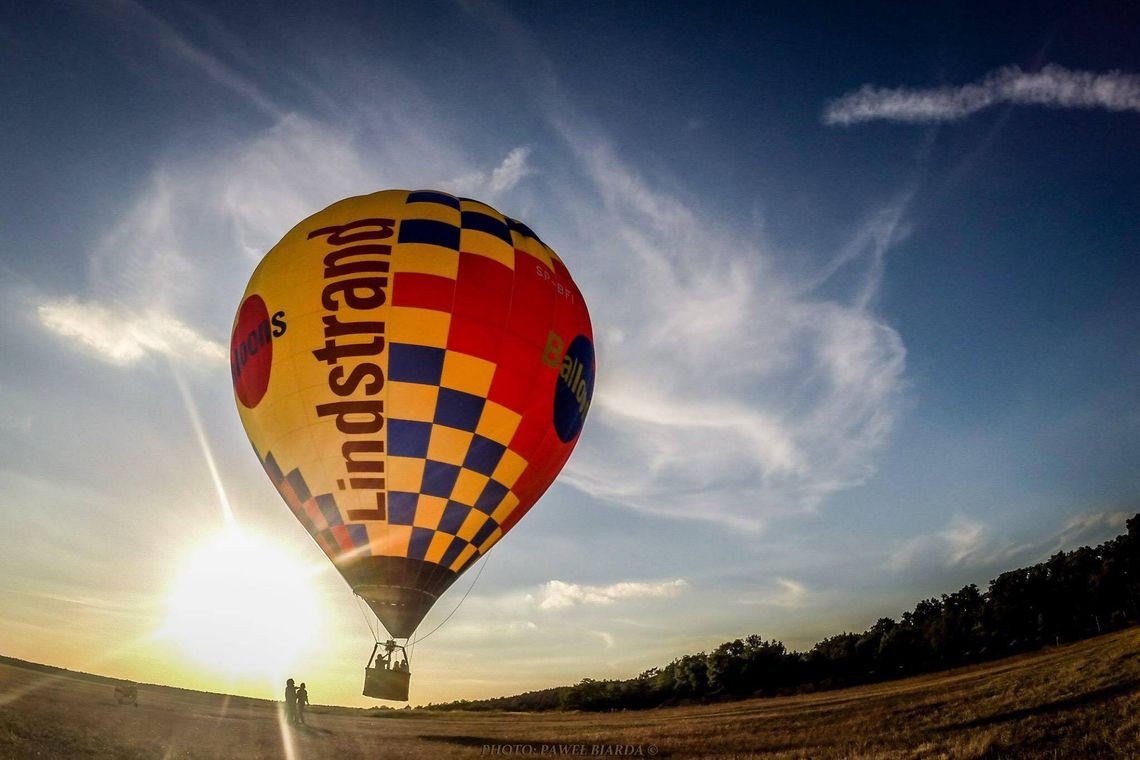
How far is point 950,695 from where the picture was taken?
2217 cm

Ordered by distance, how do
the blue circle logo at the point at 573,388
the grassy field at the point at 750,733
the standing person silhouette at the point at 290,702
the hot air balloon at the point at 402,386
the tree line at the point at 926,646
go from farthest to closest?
the tree line at the point at 926,646 < the standing person silhouette at the point at 290,702 < the blue circle logo at the point at 573,388 < the hot air balloon at the point at 402,386 < the grassy field at the point at 750,733

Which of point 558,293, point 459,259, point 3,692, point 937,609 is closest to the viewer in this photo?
point 459,259

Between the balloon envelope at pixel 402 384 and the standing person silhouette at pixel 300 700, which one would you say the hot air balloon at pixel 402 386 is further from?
the standing person silhouette at pixel 300 700

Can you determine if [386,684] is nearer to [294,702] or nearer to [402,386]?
[402,386]

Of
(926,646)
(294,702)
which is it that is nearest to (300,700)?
(294,702)

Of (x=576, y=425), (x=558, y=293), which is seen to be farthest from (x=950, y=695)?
(x=558, y=293)

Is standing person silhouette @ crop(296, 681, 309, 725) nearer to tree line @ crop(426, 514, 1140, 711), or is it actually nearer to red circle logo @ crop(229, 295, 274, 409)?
red circle logo @ crop(229, 295, 274, 409)

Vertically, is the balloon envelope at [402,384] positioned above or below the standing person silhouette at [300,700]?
above

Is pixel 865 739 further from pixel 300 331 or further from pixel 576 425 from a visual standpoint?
pixel 300 331

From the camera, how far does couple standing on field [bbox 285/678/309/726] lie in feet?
71.1

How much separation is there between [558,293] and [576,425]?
348 centimetres

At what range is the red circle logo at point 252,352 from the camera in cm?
1488

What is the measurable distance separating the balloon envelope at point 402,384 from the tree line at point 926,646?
40.9 meters

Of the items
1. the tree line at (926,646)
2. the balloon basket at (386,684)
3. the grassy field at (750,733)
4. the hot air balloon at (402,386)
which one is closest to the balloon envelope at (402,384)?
the hot air balloon at (402,386)
